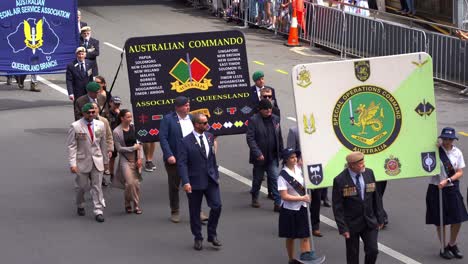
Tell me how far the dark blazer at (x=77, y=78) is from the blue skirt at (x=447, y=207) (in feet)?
26.1

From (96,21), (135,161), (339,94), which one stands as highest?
(339,94)

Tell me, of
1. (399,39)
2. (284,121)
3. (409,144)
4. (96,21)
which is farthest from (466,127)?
(96,21)

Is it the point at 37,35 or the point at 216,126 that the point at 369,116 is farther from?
the point at 37,35

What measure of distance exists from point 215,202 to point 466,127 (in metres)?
8.96

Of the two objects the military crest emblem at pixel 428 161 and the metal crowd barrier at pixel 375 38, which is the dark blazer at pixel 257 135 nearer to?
the military crest emblem at pixel 428 161

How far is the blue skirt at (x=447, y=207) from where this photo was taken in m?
14.8

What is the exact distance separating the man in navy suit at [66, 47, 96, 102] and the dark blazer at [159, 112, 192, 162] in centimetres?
506

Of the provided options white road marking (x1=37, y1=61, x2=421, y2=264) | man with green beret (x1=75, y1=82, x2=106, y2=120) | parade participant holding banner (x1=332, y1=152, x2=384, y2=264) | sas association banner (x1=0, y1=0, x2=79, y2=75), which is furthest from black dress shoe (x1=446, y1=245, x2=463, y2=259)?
sas association banner (x1=0, y1=0, x2=79, y2=75)

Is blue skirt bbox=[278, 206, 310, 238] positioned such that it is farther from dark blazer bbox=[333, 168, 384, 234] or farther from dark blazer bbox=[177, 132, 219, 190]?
dark blazer bbox=[177, 132, 219, 190]

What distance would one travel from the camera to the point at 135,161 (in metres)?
16.8

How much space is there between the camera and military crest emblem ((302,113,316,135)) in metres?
14.4

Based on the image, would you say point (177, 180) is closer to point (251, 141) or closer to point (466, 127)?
point (251, 141)

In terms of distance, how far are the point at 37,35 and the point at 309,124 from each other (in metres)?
10.6

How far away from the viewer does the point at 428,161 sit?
14875 mm
